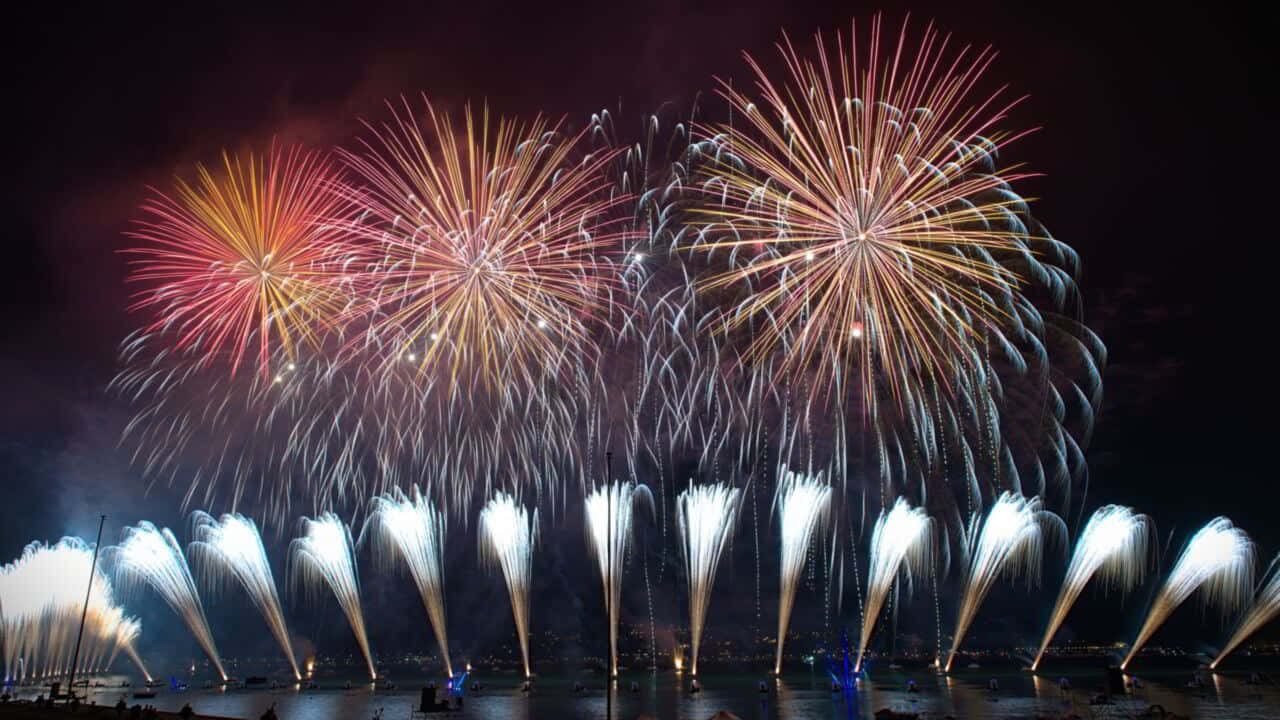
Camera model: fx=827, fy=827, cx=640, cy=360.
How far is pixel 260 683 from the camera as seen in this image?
88.3m

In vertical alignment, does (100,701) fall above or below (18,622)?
below

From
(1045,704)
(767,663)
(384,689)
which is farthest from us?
(767,663)

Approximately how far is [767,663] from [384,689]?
8035 cm

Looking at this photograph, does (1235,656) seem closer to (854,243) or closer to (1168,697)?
(1168,697)

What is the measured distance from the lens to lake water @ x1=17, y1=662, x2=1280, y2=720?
162ft

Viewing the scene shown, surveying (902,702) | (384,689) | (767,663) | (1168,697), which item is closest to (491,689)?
(384,689)

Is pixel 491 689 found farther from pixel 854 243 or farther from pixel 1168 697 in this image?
pixel 854 243

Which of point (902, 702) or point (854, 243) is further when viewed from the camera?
point (902, 702)

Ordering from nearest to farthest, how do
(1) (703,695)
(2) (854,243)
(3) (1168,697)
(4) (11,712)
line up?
(2) (854,243), (4) (11,712), (3) (1168,697), (1) (703,695)

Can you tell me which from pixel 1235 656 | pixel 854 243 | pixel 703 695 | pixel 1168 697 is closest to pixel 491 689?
pixel 703 695

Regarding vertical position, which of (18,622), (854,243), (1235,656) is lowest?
(1235,656)

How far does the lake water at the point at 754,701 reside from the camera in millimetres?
49500

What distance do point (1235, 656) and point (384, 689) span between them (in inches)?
5225

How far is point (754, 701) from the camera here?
199 feet
